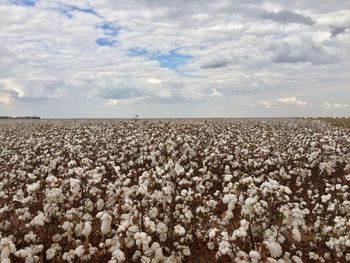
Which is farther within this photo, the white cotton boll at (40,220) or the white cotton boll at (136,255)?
the white cotton boll at (40,220)

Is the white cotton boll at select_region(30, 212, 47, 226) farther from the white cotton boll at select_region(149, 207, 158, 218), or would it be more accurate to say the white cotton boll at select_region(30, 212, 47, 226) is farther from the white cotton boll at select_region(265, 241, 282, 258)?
the white cotton boll at select_region(265, 241, 282, 258)

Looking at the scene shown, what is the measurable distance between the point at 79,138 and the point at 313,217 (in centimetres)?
1735

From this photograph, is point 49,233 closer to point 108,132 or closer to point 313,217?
point 313,217

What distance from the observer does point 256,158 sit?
2383 centimetres


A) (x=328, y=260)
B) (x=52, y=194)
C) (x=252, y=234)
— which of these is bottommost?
(x=328, y=260)

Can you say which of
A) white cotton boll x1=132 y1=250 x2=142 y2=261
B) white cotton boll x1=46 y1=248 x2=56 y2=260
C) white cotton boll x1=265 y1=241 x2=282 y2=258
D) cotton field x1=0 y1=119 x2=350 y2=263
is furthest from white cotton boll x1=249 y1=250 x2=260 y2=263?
white cotton boll x1=46 y1=248 x2=56 y2=260

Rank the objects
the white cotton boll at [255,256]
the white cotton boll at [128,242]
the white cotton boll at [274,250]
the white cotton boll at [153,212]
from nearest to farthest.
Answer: the white cotton boll at [255,256]
the white cotton boll at [274,250]
the white cotton boll at [128,242]
the white cotton boll at [153,212]

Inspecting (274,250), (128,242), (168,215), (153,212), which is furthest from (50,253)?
(274,250)

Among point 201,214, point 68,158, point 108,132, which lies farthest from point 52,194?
point 108,132

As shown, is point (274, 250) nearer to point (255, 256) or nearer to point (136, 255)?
point (255, 256)

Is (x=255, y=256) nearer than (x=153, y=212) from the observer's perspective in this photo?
Yes

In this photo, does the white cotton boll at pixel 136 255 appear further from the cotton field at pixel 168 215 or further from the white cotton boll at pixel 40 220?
the white cotton boll at pixel 40 220

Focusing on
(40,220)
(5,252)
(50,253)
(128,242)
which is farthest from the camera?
(40,220)

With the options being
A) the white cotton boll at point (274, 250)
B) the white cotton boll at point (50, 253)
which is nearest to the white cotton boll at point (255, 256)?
the white cotton boll at point (274, 250)
